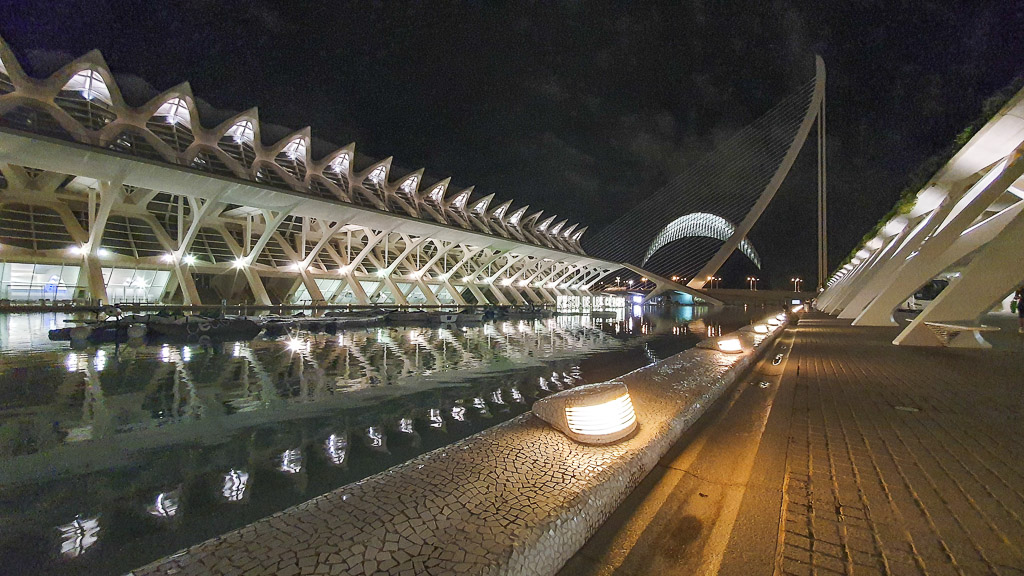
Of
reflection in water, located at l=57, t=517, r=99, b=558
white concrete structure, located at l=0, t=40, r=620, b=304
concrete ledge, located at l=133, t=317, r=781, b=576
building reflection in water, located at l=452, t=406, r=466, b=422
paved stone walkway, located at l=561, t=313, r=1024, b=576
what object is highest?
Answer: white concrete structure, located at l=0, t=40, r=620, b=304

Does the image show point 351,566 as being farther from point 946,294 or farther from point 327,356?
point 946,294

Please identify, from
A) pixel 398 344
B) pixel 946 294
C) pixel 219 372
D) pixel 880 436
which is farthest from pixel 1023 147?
pixel 219 372

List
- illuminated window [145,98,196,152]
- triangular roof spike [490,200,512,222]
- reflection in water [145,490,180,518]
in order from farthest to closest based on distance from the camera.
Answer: triangular roof spike [490,200,512,222] → illuminated window [145,98,196,152] → reflection in water [145,490,180,518]

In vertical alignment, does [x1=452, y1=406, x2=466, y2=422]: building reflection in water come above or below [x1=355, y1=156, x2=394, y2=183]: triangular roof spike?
below

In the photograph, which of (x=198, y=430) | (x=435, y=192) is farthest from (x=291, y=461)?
(x=435, y=192)

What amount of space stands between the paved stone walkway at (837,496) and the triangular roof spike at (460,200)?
121 feet

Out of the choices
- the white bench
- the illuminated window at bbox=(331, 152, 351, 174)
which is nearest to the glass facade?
the illuminated window at bbox=(331, 152, 351, 174)

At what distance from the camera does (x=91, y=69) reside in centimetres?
1923

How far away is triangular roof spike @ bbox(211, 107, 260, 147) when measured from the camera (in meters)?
23.8

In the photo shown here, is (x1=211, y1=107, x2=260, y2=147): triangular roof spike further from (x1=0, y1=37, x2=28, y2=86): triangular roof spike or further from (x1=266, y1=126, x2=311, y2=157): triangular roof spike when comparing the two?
(x1=0, y1=37, x2=28, y2=86): triangular roof spike

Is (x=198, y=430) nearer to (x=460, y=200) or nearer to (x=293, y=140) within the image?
(x=293, y=140)

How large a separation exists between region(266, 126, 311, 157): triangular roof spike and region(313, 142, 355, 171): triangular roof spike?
1.04 meters

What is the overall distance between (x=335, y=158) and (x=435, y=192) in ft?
33.1

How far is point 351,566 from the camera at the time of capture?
1.56 metres
